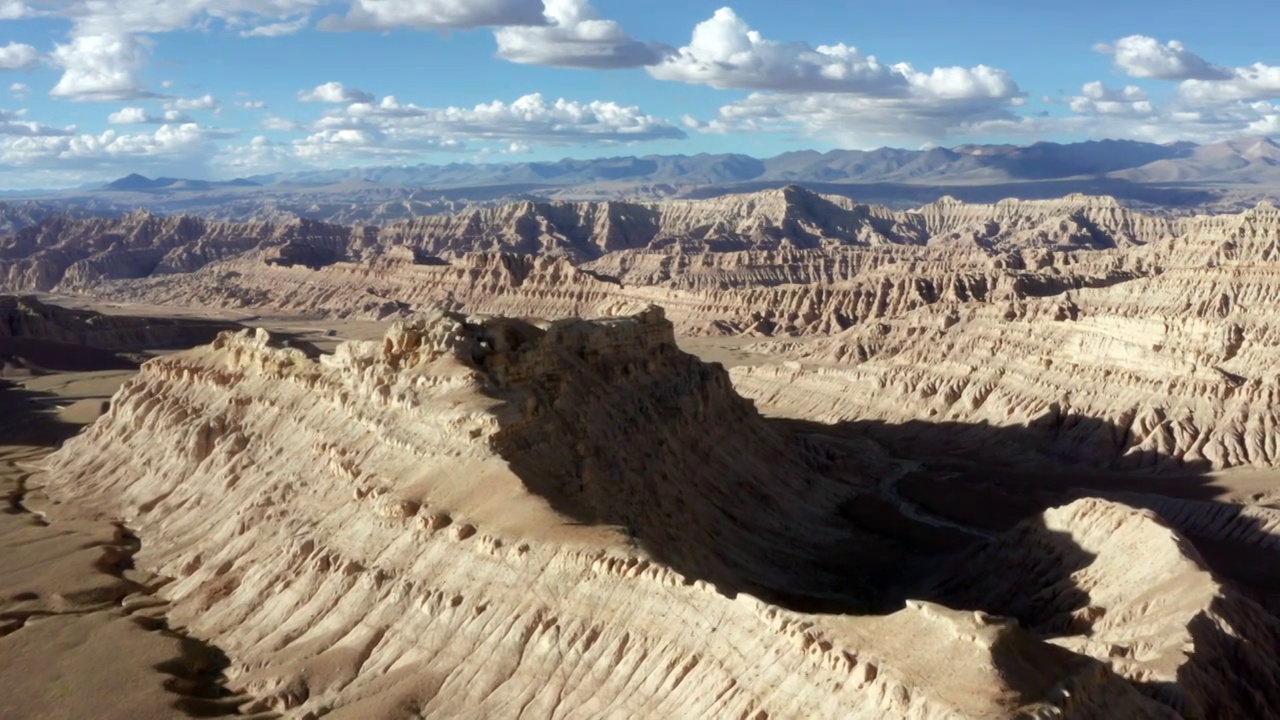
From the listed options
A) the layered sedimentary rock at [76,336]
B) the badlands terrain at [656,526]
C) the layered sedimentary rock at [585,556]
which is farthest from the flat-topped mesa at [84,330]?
the layered sedimentary rock at [585,556]

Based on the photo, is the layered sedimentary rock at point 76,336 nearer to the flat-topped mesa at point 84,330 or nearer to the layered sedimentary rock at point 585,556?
the flat-topped mesa at point 84,330

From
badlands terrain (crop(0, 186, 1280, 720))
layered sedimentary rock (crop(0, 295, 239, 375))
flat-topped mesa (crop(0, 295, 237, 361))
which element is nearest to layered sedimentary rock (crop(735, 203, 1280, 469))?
badlands terrain (crop(0, 186, 1280, 720))

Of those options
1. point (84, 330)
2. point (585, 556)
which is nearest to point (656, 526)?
point (585, 556)

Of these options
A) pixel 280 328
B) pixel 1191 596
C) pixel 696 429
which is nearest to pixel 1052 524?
pixel 1191 596

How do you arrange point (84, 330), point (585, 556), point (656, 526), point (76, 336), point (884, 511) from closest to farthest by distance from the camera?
point (585, 556), point (656, 526), point (884, 511), point (76, 336), point (84, 330)

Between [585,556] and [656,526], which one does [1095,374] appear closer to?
[656,526]

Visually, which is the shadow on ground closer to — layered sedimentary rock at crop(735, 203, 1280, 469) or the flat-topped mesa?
layered sedimentary rock at crop(735, 203, 1280, 469)
